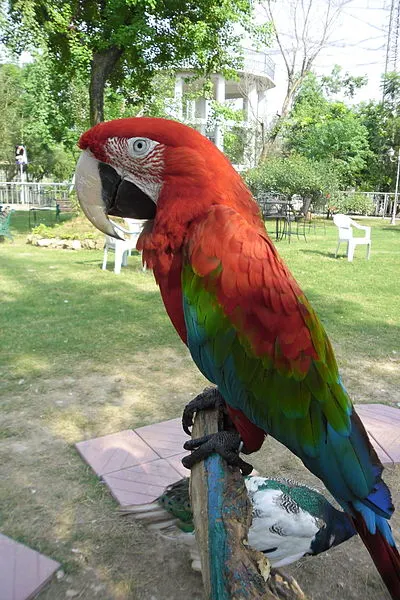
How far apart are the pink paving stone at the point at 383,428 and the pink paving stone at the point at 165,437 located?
4.48 ft

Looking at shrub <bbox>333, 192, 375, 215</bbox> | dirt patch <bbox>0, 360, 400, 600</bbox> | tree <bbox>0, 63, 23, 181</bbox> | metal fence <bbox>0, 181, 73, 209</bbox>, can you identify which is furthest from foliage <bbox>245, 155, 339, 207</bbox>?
dirt patch <bbox>0, 360, 400, 600</bbox>

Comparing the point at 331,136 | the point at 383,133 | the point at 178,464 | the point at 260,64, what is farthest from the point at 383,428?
the point at 260,64

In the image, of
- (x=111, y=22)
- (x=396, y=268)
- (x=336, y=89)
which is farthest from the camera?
(x=336, y=89)

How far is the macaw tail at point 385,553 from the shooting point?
1564 millimetres

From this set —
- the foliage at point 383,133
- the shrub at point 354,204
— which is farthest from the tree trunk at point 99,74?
the foliage at point 383,133

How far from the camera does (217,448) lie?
1.49 metres

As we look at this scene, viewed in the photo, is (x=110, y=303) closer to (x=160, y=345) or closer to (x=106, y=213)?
(x=160, y=345)

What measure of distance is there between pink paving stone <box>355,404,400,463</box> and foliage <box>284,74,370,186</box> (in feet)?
71.6

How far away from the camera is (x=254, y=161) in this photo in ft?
88.4

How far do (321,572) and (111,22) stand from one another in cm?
1228

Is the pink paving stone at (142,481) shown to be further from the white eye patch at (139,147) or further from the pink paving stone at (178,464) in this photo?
the white eye patch at (139,147)

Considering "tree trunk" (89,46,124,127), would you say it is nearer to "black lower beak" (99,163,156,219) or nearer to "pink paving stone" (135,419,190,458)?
"pink paving stone" (135,419,190,458)

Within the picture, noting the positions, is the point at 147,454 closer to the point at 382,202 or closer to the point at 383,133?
the point at 382,202

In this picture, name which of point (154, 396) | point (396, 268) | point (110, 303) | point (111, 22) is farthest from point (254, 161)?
point (154, 396)
